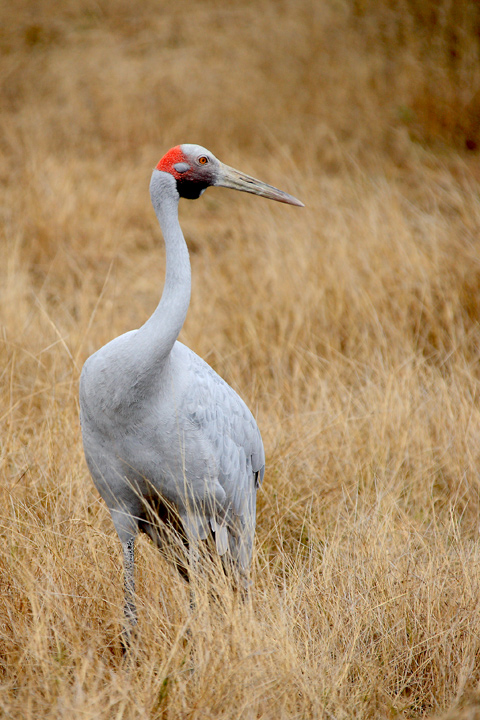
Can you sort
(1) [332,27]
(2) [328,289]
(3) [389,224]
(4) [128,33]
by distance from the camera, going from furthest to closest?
(4) [128,33] < (1) [332,27] < (3) [389,224] < (2) [328,289]

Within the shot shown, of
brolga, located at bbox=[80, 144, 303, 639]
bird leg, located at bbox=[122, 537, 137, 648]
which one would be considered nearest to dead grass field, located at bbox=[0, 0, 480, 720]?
→ bird leg, located at bbox=[122, 537, 137, 648]

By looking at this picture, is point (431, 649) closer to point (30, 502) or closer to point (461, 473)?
point (461, 473)

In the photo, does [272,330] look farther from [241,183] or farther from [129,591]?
[129,591]

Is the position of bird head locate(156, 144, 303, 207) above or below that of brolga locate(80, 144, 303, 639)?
above

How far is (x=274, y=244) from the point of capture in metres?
6.05

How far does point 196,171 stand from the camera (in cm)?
284

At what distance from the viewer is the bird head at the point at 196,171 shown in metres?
2.79

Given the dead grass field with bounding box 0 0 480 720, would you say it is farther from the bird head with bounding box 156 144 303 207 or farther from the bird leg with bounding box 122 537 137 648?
the bird head with bounding box 156 144 303 207

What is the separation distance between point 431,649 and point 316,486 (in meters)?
1.32

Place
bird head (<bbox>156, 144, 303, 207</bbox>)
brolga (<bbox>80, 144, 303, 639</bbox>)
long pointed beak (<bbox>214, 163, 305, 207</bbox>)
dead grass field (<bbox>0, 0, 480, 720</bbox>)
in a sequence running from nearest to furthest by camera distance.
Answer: dead grass field (<bbox>0, 0, 480, 720</bbox>)
brolga (<bbox>80, 144, 303, 639</bbox>)
bird head (<bbox>156, 144, 303, 207</bbox>)
long pointed beak (<bbox>214, 163, 305, 207</bbox>)

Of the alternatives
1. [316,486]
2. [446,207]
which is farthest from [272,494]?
[446,207]

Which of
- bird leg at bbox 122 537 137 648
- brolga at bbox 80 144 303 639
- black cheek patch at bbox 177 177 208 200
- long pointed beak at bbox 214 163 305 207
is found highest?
long pointed beak at bbox 214 163 305 207

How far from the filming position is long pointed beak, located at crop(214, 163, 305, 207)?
9.68 feet

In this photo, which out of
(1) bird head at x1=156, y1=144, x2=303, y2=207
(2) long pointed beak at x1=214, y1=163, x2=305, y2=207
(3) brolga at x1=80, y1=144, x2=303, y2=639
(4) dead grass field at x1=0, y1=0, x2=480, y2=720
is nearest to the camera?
(4) dead grass field at x1=0, y1=0, x2=480, y2=720
